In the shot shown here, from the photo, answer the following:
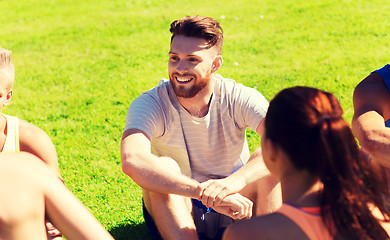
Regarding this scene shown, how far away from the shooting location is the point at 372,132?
3.48 metres

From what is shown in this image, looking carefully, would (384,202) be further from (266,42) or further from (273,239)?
(266,42)

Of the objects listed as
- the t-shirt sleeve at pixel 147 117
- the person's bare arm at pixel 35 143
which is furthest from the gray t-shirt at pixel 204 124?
the person's bare arm at pixel 35 143

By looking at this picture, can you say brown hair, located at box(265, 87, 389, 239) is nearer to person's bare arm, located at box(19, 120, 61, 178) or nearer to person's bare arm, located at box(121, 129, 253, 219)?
person's bare arm, located at box(121, 129, 253, 219)

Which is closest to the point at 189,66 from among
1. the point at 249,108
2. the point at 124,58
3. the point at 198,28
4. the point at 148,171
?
the point at 198,28

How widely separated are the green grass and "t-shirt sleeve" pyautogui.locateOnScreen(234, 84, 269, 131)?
1.34m

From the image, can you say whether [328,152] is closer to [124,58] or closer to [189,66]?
[189,66]

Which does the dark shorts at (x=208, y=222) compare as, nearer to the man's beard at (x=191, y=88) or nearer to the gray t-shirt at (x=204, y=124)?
the gray t-shirt at (x=204, y=124)

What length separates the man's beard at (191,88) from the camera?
3.87 meters

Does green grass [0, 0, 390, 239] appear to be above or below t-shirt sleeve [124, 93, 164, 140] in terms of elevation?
below

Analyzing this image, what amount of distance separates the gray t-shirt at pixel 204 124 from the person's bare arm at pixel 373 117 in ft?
2.33

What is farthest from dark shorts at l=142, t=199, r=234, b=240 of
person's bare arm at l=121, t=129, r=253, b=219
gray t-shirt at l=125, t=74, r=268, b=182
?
person's bare arm at l=121, t=129, r=253, b=219

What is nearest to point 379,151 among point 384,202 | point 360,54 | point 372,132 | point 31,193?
point 372,132

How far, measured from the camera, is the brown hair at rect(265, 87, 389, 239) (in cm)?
206

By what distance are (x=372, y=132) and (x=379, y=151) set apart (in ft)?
0.50
